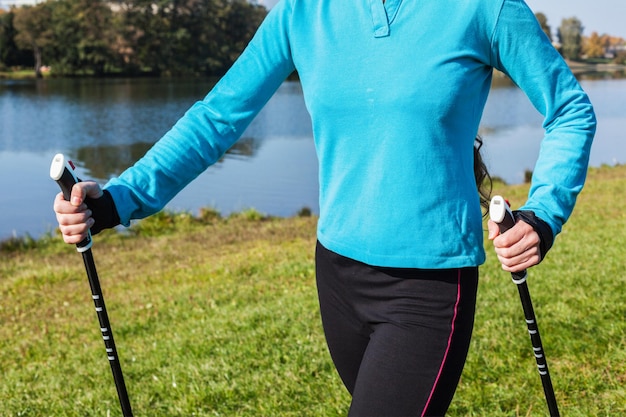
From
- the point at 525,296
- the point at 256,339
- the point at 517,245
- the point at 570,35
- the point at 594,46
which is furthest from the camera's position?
the point at 594,46

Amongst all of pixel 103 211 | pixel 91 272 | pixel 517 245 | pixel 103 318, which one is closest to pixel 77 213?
pixel 103 211

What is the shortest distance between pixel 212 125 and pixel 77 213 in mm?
572

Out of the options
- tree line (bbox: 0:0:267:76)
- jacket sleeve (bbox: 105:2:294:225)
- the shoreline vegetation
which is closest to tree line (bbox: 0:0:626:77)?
tree line (bbox: 0:0:267:76)

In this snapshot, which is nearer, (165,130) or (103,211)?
(103,211)

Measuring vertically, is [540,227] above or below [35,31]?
above

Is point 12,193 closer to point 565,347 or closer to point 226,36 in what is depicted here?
point 565,347

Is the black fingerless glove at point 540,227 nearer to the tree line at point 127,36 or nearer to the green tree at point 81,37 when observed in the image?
the green tree at point 81,37

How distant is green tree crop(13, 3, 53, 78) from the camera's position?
76.1m

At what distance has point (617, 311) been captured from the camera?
5.29m

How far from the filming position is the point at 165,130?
1357 inches

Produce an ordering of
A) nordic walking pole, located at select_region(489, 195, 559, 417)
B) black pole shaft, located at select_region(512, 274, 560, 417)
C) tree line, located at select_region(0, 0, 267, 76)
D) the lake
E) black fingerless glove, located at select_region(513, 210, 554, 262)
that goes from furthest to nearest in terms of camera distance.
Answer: tree line, located at select_region(0, 0, 267, 76), the lake, black pole shaft, located at select_region(512, 274, 560, 417), black fingerless glove, located at select_region(513, 210, 554, 262), nordic walking pole, located at select_region(489, 195, 559, 417)

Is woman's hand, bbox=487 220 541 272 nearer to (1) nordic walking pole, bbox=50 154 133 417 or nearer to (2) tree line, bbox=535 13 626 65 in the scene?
(1) nordic walking pole, bbox=50 154 133 417

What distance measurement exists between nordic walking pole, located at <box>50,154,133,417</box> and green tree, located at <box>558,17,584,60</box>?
89.1 meters

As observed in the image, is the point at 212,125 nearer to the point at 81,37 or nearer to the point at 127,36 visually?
the point at 81,37
